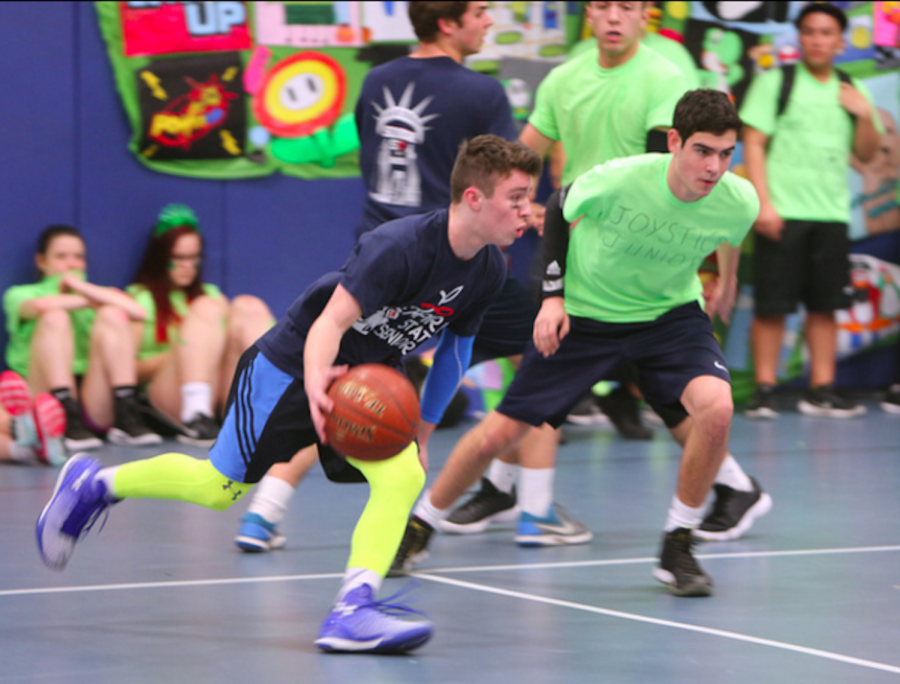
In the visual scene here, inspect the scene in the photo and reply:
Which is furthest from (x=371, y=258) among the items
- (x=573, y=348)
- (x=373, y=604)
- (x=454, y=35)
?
(x=454, y=35)

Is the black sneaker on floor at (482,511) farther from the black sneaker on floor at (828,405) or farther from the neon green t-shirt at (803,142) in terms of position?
the neon green t-shirt at (803,142)

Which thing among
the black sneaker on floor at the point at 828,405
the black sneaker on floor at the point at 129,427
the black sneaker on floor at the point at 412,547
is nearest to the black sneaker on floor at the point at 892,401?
the black sneaker on floor at the point at 828,405

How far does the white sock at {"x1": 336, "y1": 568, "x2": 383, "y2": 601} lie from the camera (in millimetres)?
4129

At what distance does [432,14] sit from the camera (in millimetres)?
6090

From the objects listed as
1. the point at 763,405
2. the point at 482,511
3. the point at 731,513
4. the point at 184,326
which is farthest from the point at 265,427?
the point at 763,405

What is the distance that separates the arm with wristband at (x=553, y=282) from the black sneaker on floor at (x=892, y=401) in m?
5.40

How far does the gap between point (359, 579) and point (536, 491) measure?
1.79 m

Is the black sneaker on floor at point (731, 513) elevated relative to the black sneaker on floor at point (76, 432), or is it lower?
elevated

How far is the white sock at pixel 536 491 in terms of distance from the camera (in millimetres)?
5797

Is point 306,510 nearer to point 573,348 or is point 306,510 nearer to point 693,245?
point 573,348

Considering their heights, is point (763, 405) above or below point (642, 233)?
below

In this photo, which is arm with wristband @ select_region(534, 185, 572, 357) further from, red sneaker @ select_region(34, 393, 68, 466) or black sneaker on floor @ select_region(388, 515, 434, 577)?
red sneaker @ select_region(34, 393, 68, 466)

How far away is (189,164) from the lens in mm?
9328

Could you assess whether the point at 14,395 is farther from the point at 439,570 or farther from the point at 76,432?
the point at 439,570
